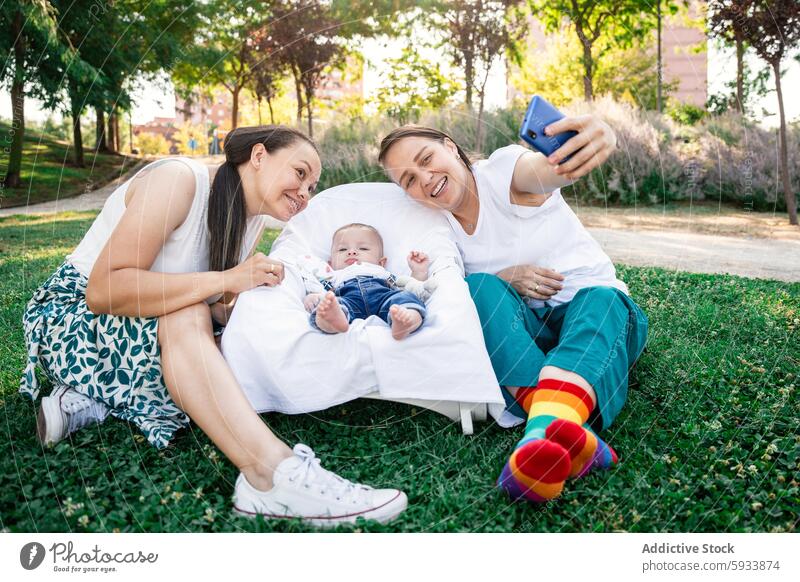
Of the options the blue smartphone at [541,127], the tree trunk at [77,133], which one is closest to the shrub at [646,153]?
the blue smartphone at [541,127]

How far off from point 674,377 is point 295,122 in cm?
150

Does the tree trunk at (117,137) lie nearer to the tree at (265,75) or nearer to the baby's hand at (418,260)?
the tree at (265,75)

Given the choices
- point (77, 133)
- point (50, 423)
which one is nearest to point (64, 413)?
point (50, 423)

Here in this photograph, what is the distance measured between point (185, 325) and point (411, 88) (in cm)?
114

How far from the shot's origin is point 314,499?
1.44m

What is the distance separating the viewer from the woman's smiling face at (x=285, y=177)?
5.90 feet

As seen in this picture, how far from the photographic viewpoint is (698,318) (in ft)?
9.15

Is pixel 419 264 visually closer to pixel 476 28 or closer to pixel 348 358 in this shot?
pixel 348 358

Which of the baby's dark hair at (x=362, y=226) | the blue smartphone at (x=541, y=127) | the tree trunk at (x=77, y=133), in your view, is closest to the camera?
the blue smartphone at (x=541, y=127)

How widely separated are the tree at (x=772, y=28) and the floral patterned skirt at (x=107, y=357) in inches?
97.7

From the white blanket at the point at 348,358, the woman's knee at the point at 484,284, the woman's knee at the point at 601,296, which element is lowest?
the white blanket at the point at 348,358
